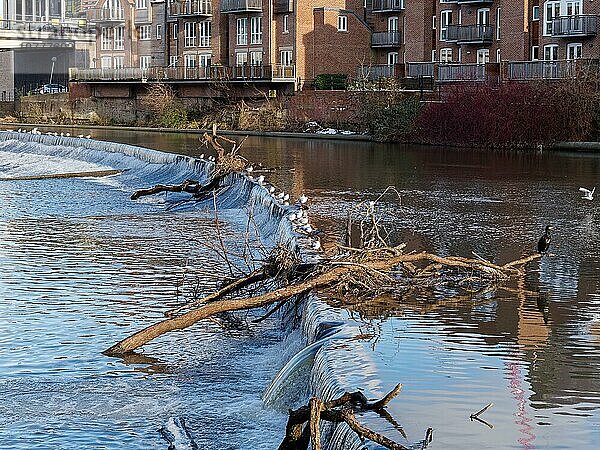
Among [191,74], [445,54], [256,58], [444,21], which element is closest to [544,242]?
[445,54]

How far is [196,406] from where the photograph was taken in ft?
36.1

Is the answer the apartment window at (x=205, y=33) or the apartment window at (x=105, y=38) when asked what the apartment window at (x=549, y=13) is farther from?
the apartment window at (x=105, y=38)

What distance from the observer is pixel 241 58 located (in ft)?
222

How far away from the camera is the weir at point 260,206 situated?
10578 mm

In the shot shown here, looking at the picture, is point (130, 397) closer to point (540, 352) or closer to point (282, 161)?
point (540, 352)

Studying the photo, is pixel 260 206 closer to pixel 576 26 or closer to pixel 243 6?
pixel 576 26

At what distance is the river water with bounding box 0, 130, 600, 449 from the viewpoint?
956 centimetres

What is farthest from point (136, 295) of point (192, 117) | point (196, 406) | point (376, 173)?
point (192, 117)

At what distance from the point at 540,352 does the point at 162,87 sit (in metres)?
58.6

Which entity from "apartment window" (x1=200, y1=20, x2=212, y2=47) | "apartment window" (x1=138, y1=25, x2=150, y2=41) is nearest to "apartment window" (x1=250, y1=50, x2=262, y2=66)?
"apartment window" (x1=200, y1=20, x2=212, y2=47)

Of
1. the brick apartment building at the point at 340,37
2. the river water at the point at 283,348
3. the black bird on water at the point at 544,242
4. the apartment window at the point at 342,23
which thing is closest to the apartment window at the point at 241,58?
the brick apartment building at the point at 340,37

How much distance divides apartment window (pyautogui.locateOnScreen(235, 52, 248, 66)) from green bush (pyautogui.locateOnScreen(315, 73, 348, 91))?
7360mm

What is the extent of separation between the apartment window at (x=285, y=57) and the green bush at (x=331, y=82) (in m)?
4.26

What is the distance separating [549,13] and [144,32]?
32.4 meters
